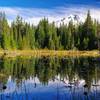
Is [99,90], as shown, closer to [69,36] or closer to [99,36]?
[99,36]

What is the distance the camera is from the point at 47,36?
117 m

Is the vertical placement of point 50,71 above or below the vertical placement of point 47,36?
below

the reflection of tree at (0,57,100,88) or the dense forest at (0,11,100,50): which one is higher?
the dense forest at (0,11,100,50)

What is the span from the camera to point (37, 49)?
11431 centimetres

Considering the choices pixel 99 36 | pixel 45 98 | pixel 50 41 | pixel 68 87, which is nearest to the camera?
pixel 45 98

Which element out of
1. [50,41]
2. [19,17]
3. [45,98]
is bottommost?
[45,98]

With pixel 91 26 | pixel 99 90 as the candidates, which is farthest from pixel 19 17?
pixel 99 90

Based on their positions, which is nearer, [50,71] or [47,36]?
[50,71]

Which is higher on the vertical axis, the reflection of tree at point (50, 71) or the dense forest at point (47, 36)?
the dense forest at point (47, 36)

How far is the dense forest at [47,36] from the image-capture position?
10531cm

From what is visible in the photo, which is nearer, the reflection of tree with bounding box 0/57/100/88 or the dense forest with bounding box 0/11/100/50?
the reflection of tree with bounding box 0/57/100/88

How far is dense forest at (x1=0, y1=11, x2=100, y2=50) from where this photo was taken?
4146 inches

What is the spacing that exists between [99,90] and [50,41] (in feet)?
287

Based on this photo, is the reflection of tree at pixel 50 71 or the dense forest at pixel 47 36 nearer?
the reflection of tree at pixel 50 71
